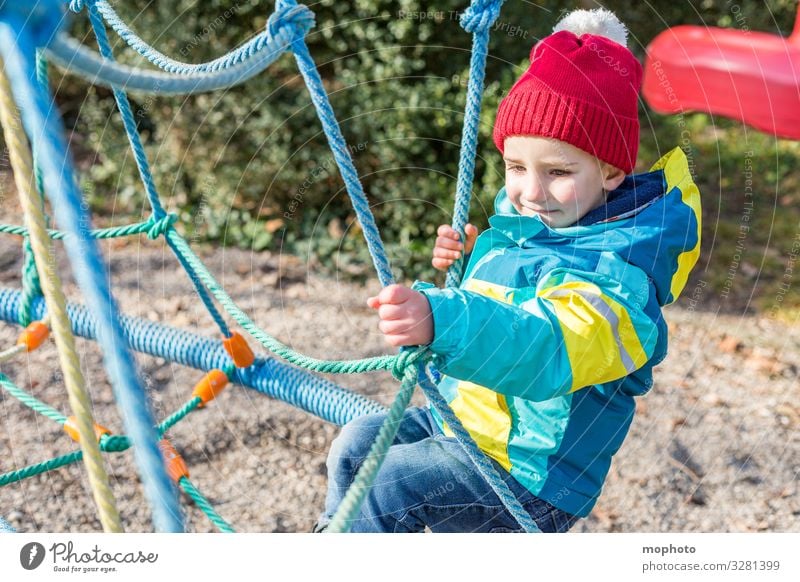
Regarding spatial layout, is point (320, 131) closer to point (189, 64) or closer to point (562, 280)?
point (189, 64)

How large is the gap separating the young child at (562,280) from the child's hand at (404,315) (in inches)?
5.2

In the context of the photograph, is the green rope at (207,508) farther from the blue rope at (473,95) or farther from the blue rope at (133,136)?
A: the blue rope at (473,95)

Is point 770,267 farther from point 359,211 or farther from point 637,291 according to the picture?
point 359,211

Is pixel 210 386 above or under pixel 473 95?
under

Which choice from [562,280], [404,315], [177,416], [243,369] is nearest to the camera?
[404,315]

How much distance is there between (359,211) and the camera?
3.13ft

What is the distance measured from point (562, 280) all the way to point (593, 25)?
1.46 ft

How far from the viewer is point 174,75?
2.95ft

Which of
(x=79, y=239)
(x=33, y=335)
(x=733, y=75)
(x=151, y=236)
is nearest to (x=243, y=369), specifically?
(x=151, y=236)

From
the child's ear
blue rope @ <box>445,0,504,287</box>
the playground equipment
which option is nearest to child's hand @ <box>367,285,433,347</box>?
blue rope @ <box>445,0,504,287</box>

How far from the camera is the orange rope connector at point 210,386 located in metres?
1.64

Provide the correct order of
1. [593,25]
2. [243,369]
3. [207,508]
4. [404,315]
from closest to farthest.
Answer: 1. [404,315]
2. [593,25]
3. [207,508]
4. [243,369]
